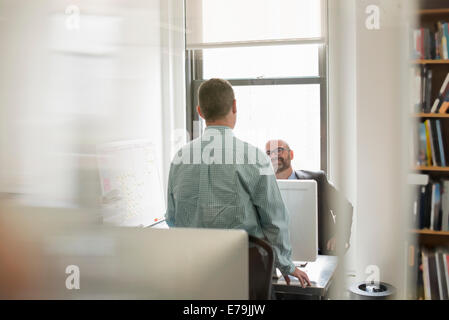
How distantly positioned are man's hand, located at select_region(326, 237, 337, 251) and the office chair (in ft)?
0.61

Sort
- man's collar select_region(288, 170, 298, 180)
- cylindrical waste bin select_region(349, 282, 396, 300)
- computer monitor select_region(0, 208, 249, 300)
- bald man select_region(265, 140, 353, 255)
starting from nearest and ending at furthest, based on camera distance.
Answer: computer monitor select_region(0, 208, 249, 300) < cylindrical waste bin select_region(349, 282, 396, 300) < bald man select_region(265, 140, 353, 255) < man's collar select_region(288, 170, 298, 180)

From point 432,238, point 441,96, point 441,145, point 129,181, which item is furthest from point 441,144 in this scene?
point 129,181

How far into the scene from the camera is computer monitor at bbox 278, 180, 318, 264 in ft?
4.02

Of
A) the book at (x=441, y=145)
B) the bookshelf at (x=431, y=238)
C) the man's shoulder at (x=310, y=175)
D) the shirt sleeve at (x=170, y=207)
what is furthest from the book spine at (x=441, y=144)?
the shirt sleeve at (x=170, y=207)

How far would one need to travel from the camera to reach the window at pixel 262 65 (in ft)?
3.66

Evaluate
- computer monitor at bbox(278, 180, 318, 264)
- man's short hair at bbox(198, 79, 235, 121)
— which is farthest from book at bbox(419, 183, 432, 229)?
man's short hair at bbox(198, 79, 235, 121)

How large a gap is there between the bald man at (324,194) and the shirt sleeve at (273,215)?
35 mm

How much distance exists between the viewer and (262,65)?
1.16 m

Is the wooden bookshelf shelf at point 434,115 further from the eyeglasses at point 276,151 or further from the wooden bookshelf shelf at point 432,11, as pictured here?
the eyeglasses at point 276,151

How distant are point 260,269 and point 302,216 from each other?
51 cm

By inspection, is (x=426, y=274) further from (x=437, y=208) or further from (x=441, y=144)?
(x=441, y=144)

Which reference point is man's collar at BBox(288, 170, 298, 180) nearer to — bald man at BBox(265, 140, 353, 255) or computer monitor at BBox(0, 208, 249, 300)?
bald man at BBox(265, 140, 353, 255)

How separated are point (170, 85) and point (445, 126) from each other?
66 cm
